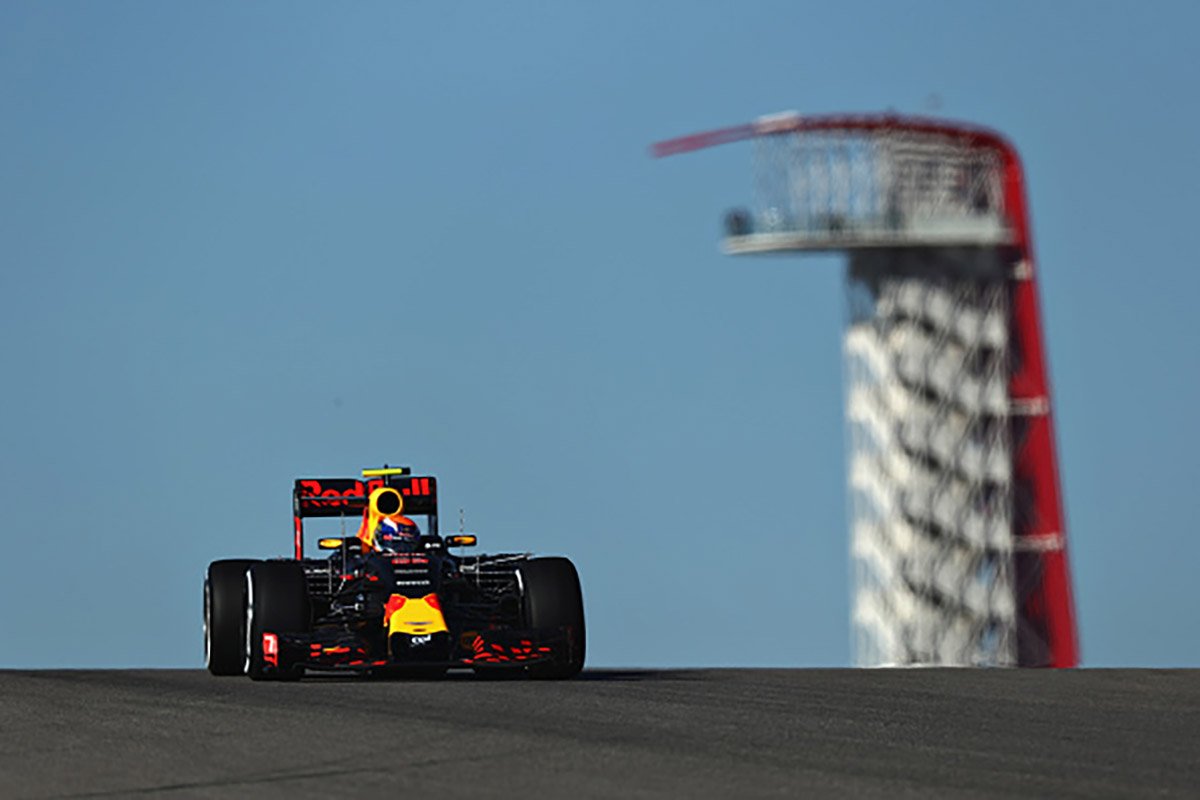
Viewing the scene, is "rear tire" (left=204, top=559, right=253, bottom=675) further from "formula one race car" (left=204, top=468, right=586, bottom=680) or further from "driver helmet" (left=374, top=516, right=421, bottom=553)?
"driver helmet" (left=374, top=516, right=421, bottom=553)

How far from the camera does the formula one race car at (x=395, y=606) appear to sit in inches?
880

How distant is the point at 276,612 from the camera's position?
74.4ft

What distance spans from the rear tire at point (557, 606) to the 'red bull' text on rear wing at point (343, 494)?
5.65 ft

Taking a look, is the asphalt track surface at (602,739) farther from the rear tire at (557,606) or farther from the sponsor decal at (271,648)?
the rear tire at (557,606)

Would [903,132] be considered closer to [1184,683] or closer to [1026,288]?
[1026,288]

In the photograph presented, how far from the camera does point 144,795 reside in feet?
43.3

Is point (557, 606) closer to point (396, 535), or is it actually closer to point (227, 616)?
point (396, 535)

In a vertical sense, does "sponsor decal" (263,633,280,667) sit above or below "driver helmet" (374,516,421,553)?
below

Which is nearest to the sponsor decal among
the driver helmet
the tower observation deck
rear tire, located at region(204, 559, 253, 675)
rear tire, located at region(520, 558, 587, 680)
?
rear tire, located at region(204, 559, 253, 675)

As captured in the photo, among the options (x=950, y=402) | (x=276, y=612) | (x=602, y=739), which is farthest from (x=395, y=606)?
(x=950, y=402)

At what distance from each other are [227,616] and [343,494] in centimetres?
205

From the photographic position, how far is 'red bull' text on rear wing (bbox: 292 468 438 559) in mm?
25109

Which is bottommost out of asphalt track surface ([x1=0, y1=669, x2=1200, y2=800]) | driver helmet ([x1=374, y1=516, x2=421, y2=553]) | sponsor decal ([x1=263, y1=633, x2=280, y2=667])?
asphalt track surface ([x1=0, y1=669, x2=1200, y2=800])

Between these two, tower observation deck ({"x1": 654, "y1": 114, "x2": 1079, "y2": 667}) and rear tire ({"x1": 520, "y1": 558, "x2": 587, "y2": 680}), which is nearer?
rear tire ({"x1": 520, "y1": 558, "x2": 587, "y2": 680})
